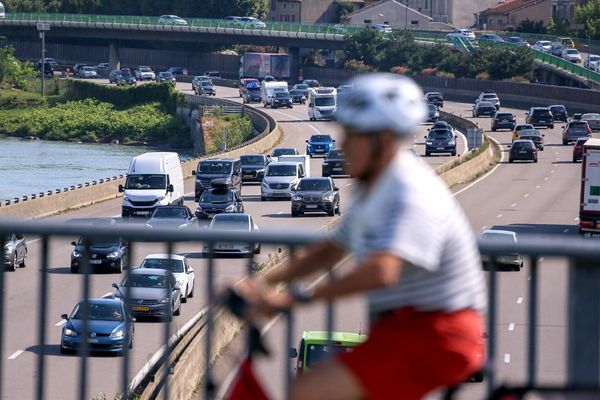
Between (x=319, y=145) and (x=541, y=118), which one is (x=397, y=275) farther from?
(x=541, y=118)

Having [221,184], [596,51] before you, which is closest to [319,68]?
[596,51]

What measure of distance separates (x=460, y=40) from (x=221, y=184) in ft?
237

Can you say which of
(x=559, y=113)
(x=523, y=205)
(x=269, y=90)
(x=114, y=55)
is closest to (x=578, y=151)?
(x=523, y=205)

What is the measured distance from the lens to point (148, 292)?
629cm

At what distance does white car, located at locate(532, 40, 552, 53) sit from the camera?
114 m

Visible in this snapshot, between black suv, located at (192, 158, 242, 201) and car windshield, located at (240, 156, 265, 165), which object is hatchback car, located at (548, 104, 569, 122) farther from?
black suv, located at (192, 158, 242, 201)

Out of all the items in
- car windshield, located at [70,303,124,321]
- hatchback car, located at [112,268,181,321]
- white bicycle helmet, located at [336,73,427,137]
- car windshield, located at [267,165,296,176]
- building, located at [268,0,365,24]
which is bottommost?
car windshield, located at [267,165,296,176]

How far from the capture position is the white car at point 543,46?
11431 cm

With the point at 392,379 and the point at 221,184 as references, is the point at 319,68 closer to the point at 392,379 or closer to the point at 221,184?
the point at 221,184

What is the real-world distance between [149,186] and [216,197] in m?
2.38

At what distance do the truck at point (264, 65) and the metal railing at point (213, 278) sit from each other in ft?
399

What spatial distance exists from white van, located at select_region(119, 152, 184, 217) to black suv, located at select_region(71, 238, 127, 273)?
39.2m

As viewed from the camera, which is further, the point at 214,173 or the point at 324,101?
the point at 324,101

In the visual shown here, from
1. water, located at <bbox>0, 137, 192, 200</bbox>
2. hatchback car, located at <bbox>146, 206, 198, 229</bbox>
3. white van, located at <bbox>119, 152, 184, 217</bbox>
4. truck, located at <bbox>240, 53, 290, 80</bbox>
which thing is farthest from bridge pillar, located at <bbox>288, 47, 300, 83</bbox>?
hatchback car, located at <bbox>146, 206, 198, 229</bbox>
